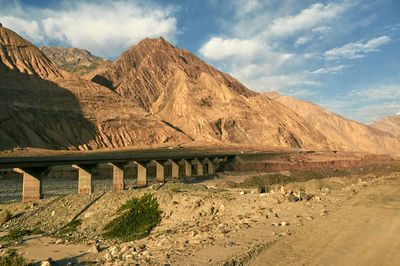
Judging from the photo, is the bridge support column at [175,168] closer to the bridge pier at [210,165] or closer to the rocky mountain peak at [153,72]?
the bridge pier at [210,165]

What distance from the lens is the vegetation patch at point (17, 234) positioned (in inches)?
653

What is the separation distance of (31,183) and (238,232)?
24187 mm

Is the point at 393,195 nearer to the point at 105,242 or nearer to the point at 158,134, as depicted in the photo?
the point at 105,242

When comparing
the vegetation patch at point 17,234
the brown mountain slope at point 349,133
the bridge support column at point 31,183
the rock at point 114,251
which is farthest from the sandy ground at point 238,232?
the brown mountain slope at point 349,133

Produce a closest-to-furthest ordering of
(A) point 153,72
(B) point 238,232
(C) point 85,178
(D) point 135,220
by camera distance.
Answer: (B) point 238,232
(D) point 135,220
(C) point 85,178
(A) point 153,72

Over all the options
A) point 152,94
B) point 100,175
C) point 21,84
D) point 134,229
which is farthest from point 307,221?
point 152,94

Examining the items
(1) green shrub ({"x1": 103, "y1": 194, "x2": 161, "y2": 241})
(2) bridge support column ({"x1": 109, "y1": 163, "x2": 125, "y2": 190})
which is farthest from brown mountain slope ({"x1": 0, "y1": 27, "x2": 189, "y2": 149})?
(1) green shrub ({"x1": 103, "y1": 194, "x2": 161, "y2": 241})

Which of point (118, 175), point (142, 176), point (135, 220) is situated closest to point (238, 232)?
point (135, 220)

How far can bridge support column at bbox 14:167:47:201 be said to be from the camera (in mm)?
26797

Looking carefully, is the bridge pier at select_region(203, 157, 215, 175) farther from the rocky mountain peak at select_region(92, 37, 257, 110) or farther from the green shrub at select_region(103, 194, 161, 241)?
the rocky mountain peak at select_region(92, 37, 257, 110)

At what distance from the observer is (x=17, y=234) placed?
1731cm

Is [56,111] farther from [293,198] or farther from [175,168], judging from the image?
[293,198]

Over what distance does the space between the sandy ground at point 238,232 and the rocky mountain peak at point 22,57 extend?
78890 mm

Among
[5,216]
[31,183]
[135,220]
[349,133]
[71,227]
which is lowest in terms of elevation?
[71,227]
